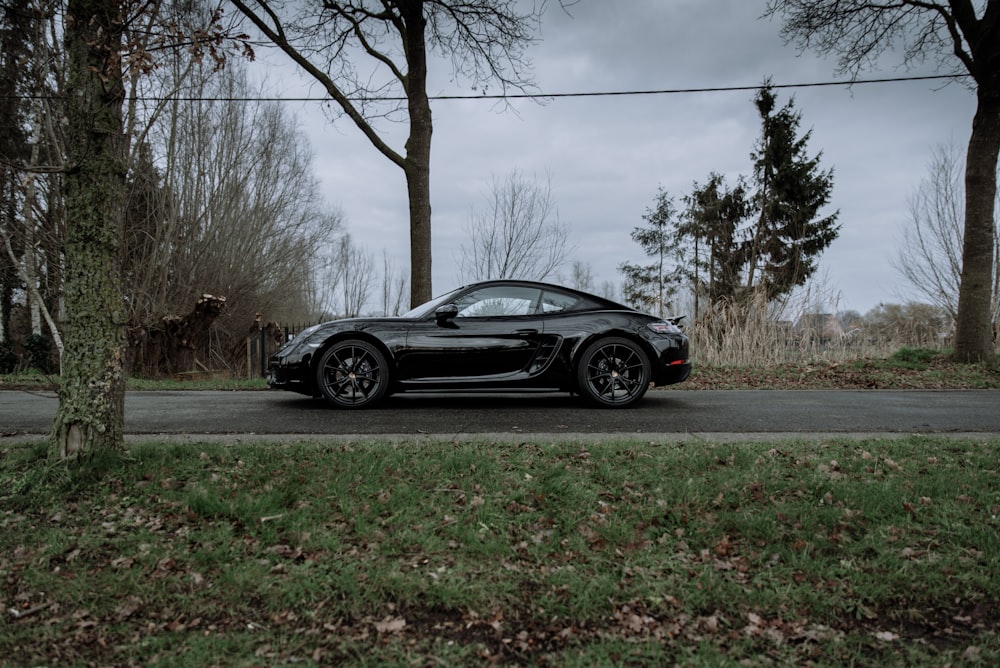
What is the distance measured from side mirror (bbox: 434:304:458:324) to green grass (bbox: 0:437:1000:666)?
2586mm

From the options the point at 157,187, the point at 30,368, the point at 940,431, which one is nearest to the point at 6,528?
the point at 940,431

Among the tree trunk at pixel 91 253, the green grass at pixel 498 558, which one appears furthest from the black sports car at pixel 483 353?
the tree trunk at pixel 91 253

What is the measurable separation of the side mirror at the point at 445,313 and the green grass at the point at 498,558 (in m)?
2.59

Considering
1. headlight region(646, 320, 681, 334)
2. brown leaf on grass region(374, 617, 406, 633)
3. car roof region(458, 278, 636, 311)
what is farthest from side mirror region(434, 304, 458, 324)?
brown leaf on grass region(374, 617, 406, 633)

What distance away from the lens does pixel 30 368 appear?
1583cm

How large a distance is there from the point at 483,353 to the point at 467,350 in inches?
6.7

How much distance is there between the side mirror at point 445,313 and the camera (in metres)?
6.66

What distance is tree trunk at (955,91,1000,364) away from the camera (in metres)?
11.2

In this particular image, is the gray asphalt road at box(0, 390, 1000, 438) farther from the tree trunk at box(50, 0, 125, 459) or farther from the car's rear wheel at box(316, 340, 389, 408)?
the tree trunk at box(50, 0, 125, 459)

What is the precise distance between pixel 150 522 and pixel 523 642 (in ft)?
6.85

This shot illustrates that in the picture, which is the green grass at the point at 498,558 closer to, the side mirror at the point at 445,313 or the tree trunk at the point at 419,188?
the side mirror at the point at 445,313

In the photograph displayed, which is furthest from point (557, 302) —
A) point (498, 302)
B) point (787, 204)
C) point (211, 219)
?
point (787, 204)

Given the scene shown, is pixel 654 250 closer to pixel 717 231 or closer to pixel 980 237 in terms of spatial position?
pixel 717 231

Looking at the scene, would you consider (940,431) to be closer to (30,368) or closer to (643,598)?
(643,598)
